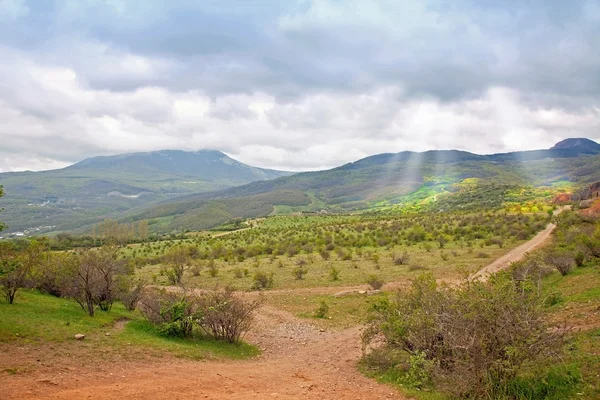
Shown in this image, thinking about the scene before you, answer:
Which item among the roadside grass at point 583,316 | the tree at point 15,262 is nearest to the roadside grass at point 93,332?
the tree at point 15,262

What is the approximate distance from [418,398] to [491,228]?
50.5 meters

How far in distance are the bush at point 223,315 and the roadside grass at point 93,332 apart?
0.41 metres

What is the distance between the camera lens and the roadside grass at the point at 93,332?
12.1m

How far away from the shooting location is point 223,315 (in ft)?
46.5

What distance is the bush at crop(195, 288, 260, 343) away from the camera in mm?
14164

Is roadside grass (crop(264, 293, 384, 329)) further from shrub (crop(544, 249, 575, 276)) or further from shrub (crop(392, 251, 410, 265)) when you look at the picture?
shrub (crop(392, 251, 410, 265))

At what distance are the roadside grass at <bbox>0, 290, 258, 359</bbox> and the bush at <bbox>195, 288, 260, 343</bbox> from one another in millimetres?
405

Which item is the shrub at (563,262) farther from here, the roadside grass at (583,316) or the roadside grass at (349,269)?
the roadside grass at (349,269)

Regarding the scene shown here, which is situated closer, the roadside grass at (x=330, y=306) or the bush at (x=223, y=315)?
the bush at (x=223, y=315)

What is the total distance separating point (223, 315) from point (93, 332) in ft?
14.0

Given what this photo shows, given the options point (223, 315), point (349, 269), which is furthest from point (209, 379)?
point (349, 269)

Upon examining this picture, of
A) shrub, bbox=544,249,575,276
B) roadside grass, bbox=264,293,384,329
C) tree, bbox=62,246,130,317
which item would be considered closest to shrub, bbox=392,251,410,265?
roadside grass, bbox=264,293,384,329

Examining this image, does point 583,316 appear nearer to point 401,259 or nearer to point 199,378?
point 199,378

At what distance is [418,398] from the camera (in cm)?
907
